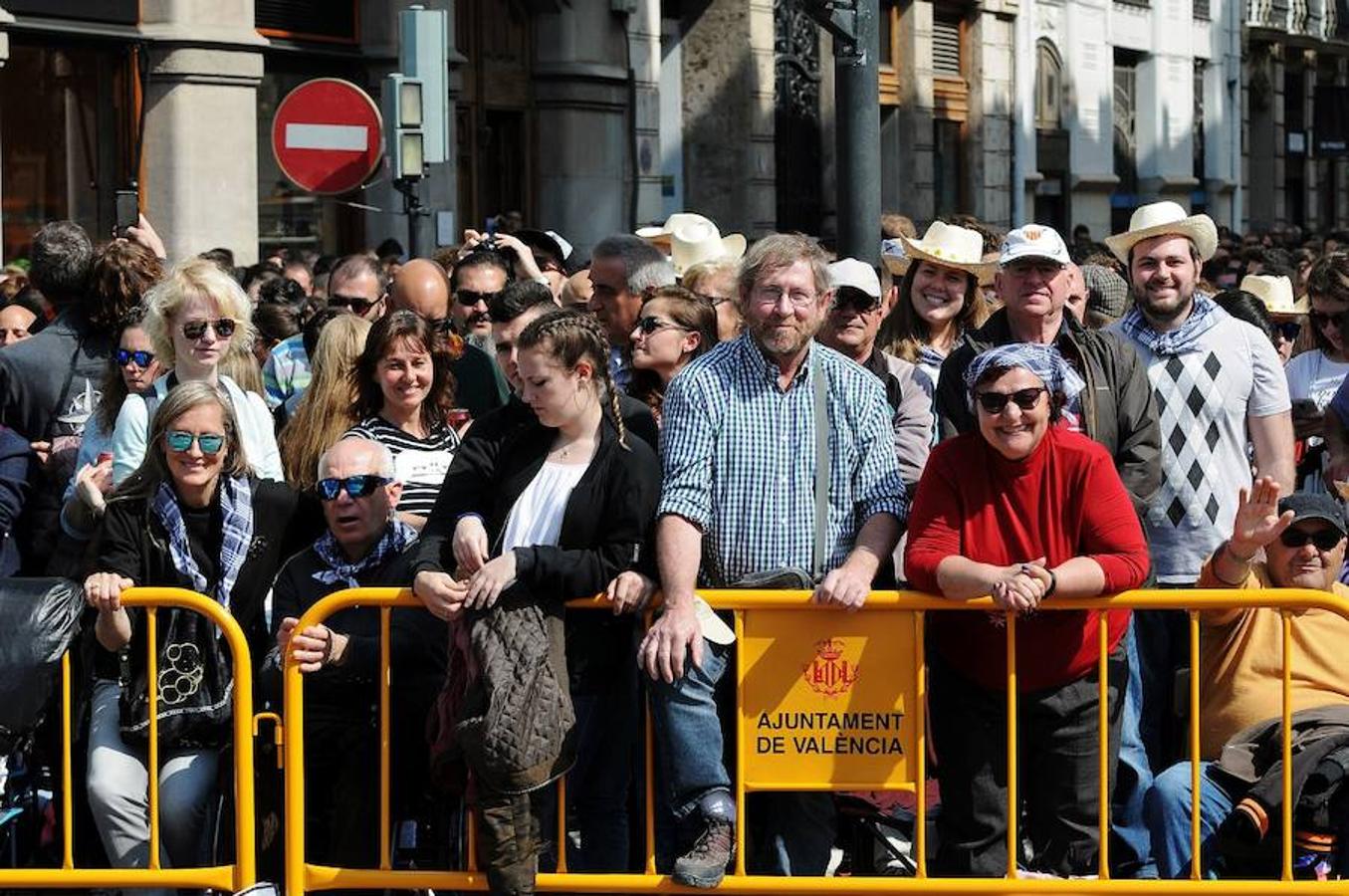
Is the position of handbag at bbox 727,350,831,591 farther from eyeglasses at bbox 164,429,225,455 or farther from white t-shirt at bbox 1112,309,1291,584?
eyeglasses at bbox 164,429,225,455

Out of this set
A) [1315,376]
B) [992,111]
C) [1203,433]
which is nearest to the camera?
[1203,433]

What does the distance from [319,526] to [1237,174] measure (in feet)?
118

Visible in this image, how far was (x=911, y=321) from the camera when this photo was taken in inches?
325

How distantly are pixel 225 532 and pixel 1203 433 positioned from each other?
2956 mm

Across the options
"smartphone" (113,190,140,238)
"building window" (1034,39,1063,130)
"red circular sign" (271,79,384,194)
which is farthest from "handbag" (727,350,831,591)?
"building window" (1034,39,1063,130)

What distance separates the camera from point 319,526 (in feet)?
22.6

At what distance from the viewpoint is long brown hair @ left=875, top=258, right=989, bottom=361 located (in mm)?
8086

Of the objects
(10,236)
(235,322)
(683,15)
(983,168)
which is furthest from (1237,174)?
(235,322)

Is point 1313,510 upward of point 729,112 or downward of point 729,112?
downward

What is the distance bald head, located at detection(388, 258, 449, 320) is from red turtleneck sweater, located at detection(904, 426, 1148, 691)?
3354 millimetres

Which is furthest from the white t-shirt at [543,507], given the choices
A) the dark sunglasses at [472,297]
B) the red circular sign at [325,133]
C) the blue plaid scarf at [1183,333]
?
the red circular sign at [325,133]

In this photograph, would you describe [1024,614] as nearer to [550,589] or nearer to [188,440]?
[550,589]

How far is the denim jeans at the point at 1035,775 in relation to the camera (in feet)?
20.1

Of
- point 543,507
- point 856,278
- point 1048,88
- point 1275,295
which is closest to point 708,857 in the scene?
point 543,507
